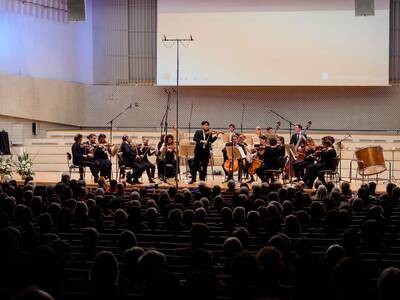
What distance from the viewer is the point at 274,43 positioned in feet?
76.2

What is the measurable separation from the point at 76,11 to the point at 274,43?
7813mm

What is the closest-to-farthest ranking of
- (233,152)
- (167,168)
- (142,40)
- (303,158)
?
1. (233,152)
2. (303,158)
3. (167,168)
4. (142,40)

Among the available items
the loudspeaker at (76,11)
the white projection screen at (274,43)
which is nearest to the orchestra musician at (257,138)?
the white projection screen at (274,43)

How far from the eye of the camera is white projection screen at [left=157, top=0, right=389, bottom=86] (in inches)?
893

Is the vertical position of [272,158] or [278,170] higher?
[272,158]

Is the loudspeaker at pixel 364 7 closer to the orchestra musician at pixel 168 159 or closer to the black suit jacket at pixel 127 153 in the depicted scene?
the orchestra musician at pixel 168 159

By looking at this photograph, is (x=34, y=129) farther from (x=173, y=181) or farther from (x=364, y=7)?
(x=364, y=7)

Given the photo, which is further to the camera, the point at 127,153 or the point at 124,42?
the point at 124,42

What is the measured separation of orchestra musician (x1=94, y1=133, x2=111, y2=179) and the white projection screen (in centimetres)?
701

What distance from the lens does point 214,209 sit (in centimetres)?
1121

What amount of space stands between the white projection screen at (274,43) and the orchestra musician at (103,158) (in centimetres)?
701

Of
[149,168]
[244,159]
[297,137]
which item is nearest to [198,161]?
[244,159]

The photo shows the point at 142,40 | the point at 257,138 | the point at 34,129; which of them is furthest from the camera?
the point at 142,40

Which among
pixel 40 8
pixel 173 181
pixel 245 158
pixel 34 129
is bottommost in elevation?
pixel 173 181
